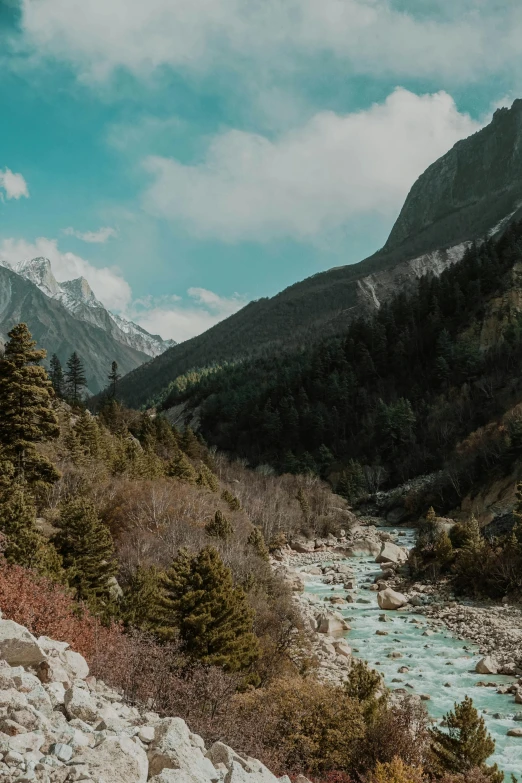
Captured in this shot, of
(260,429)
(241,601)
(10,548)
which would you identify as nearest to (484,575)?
(241,601)

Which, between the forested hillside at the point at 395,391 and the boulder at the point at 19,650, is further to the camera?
the forested hillside at the point at 395,391

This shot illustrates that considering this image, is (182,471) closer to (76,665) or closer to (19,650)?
(76,665)

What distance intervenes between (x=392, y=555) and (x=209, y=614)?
1588 inches

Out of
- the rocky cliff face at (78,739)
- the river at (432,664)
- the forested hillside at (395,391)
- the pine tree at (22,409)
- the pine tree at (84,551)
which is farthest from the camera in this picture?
the forested hillside at (395,391)

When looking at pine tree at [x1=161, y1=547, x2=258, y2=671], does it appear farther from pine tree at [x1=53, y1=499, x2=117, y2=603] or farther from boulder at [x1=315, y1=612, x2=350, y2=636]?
boulder at [x1=315, y1=612, x2=350, y2=636]

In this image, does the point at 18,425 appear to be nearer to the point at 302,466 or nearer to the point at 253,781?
the point at 253,781

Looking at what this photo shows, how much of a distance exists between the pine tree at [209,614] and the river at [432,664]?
9621 millimetres

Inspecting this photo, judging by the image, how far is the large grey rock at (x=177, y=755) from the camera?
9.12m

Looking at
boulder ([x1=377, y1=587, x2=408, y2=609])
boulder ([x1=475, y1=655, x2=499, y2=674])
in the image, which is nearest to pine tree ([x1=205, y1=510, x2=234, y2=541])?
boulder ([x1=377, y1=587, x2=408, y2=609])

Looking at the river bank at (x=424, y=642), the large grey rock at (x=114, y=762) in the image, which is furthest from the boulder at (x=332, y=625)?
the large grey rock at (x=114, y=762)

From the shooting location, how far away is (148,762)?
9.20 m

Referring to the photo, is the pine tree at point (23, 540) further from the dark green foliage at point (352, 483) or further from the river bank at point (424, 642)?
the dark green foliage at point (352, 483)

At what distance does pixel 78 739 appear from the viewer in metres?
8.92

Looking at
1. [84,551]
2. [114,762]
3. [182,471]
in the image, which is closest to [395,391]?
[182,471]
